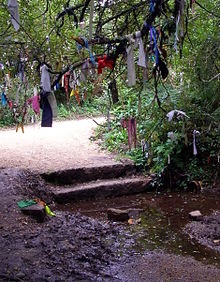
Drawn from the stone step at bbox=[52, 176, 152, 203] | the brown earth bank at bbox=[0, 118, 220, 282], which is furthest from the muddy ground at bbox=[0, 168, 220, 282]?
the stone step at bbox=[52, 176, 152, 203]

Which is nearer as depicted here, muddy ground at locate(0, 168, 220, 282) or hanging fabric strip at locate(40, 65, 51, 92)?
hanging fabric strip at locate(40, 65, 51, 92)

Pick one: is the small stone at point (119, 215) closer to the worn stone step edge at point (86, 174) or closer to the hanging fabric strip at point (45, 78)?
the worn stone step edge at point (86, 174)

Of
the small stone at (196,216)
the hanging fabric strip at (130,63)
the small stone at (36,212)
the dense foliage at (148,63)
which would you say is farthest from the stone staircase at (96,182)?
the hanging fabric strip at (130,63)

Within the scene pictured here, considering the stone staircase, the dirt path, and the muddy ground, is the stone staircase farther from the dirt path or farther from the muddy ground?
the muddy ground

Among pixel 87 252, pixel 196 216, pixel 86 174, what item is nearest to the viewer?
→ pixel 87 252

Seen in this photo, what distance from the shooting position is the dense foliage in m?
3.46

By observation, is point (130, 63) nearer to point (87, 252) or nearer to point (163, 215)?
point (87, 252)

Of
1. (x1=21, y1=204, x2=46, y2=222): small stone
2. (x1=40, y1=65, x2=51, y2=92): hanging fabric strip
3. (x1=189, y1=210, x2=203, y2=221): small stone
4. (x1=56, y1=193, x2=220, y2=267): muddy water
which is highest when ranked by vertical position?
(x1=40, y1=65, x2=51, y2=92): hanging fabric strip

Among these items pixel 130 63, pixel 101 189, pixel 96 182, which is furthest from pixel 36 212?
pixel 130 63

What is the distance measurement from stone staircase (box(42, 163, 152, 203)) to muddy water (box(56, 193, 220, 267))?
0.53 ft

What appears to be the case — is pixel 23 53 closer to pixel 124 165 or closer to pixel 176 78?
pixel 124 165

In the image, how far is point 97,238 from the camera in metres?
4.95

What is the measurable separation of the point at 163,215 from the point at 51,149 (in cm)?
388

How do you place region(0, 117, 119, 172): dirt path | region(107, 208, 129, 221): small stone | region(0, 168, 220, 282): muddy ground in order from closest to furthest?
region(0, 168, 220, 282): muddy ground, region(107, 208, 129, 221): small stone, region(0, 117, 119, 172): dirt path
